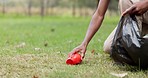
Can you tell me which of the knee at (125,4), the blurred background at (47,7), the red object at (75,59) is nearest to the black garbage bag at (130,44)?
the knee at (125,4)

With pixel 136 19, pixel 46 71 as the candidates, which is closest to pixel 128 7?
pixel 136 19

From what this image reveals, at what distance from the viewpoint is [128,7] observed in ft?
9.41

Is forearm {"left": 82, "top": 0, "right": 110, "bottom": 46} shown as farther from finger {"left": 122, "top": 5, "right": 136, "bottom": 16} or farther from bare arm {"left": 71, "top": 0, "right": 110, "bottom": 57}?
finger {"left": 122, "top": 5, "right": 136, "bottom": 16}

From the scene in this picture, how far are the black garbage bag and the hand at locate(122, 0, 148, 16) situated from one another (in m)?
0.05

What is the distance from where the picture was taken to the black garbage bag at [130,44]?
8.39 ft

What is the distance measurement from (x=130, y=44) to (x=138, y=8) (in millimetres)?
274

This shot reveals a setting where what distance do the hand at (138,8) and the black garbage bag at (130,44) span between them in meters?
0.05

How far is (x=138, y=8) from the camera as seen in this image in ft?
8.63

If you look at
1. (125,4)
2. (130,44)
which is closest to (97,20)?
(125,4)

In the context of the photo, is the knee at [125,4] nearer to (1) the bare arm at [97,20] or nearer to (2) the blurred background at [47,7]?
(1) the bare arm at [97,20]

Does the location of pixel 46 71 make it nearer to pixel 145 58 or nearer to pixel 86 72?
pixel 86 72

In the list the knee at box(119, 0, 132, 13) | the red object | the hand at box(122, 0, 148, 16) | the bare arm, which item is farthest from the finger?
the red object

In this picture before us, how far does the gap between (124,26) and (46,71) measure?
669 millimetres

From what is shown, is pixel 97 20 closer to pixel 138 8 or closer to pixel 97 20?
pixel 97 20
